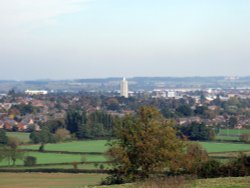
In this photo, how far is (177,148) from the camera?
2441cm

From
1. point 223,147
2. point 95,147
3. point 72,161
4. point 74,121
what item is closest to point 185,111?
point 74,121

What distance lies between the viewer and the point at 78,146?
2301 inches

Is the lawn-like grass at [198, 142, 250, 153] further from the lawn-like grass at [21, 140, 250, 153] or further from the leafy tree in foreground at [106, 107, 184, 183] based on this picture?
the leafy tree in foreground at [106, 107, 184, 183]

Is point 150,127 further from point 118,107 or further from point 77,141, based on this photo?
point 118,107

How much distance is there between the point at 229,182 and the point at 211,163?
6.15 meters

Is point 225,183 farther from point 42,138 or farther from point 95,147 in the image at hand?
point 42,138

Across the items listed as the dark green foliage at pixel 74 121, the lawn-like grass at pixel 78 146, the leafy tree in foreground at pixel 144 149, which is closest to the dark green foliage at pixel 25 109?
the dark green foliage at pixel 74 121

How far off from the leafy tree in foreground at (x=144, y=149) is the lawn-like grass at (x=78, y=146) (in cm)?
2853

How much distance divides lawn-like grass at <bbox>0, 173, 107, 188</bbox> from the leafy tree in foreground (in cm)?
735

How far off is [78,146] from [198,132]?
13507 mm

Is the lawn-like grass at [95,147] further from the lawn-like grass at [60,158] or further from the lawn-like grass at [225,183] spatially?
the lawn-like grass at [225,183]

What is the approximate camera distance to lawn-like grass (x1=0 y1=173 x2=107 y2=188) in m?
32.7

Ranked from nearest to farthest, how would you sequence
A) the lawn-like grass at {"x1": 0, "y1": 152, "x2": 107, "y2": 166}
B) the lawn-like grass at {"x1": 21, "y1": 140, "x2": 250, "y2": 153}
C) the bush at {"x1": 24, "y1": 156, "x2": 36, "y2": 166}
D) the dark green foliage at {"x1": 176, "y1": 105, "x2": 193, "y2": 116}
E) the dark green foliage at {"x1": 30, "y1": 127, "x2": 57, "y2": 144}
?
1. the bush at {"x1": 24, "y1": 156, "x2": 36, "y2": 166}
2. the lawn-like grass at {"x1": 0, "y1": 152, "x2": 107, "y2": 166}
3. the lawn-like grass at {"x1": 21, "y1": 140, "x2": 250, "y2": 153}
4. the dark green foliage at {"x1": 30, "y1": 127, "x2": 57, "y2": 144}
5. the dark green foliage at {"x1": 176, "y1": 105, "x2": 193, "y2": 116}

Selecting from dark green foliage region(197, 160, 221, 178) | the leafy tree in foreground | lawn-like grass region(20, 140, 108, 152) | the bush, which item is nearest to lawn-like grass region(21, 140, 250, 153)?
lawn-like grass region(20, 140, 108, 152)
